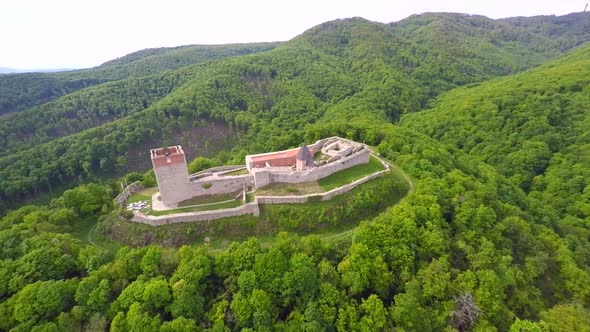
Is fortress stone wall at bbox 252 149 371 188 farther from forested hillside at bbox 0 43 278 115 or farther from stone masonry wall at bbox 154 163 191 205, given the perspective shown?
forested hillside at bbox 0 43 278 115

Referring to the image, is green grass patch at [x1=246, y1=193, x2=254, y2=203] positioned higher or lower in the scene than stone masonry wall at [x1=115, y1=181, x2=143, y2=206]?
lower

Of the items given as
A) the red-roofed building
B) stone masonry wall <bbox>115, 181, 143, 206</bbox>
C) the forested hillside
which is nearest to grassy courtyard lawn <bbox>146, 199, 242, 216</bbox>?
stone masonry wall <bbox>115, 181, 143, 206</bbox>

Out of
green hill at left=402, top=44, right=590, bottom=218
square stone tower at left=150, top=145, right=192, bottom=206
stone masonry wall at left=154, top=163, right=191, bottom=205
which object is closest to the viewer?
square stone tower at left=150, top=145, right=192, bottom=206

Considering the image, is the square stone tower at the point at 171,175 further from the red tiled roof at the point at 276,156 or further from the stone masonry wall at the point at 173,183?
the red tiled roof at the point at 276,156

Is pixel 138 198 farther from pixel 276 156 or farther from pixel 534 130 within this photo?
pixel 534 130

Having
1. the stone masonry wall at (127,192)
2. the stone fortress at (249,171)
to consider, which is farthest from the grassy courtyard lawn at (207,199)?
the stone masonry wall at (127,192)

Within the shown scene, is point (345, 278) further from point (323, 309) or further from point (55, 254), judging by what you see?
point (55, 254)
